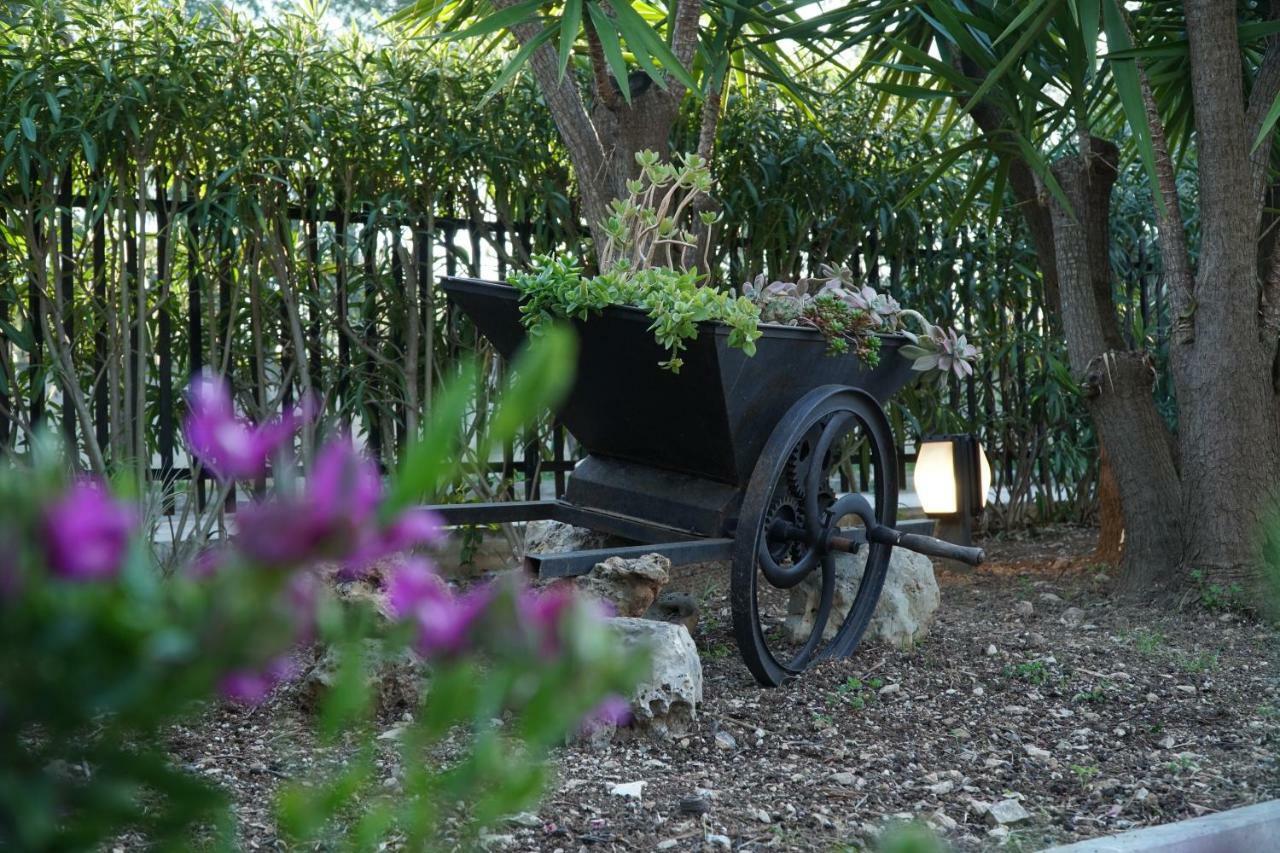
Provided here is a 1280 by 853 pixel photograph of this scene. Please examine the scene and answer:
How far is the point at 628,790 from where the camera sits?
2100mm

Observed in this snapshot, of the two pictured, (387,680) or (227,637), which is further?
(387,680)

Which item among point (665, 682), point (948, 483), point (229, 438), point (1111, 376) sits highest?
point (1111, 376)

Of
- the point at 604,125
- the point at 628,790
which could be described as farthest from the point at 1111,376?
the point at 628,790

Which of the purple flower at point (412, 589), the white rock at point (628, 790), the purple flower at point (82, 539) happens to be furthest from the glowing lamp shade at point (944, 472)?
the purple flower at point (82, 539)

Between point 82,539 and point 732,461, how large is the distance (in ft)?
8.23

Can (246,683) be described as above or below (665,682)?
above

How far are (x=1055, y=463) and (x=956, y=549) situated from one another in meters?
3.49

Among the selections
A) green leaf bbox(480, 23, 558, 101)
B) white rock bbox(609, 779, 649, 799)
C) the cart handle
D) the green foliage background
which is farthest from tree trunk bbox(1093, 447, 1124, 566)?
white rock bbox(609, 779, 649, 799)

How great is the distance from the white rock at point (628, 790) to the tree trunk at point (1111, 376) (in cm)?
261

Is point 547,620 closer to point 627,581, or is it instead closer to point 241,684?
point 241,684

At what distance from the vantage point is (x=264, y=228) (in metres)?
4.13

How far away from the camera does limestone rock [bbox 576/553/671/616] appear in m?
2.73

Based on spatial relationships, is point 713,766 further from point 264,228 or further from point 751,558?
point 264,228

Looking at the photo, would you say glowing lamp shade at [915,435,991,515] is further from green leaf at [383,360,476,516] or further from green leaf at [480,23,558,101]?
green leaf at [383,360,476,516]
